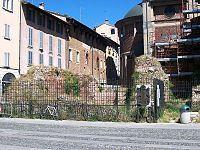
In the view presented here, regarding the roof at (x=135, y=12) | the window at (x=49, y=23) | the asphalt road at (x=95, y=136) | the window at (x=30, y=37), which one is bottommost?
the asphalt road at (x=95, y=136)

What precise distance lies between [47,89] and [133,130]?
8.78m

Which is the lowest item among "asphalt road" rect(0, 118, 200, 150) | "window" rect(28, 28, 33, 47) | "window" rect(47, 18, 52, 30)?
"asphalt road" rect(0, 118, 200, 150)

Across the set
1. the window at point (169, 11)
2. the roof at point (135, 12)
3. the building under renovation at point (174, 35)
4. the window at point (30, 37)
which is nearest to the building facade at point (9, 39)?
the window at point (30, 37)

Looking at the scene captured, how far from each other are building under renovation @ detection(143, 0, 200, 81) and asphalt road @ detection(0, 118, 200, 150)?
16752 millimetres

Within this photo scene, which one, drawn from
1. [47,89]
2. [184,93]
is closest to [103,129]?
[47,89]

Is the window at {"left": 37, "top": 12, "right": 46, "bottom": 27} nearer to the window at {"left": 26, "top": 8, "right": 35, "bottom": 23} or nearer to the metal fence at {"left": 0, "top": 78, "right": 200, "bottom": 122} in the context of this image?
the window at {"left": 26, "top": 8, "right": 35, "bottom": 23}

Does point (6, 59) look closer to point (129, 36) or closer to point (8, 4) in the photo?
point (8, 4)

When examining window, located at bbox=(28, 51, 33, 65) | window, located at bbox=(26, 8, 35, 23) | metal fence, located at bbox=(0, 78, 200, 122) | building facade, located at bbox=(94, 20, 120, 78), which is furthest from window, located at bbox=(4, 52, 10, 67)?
building facade, located at bbox=(94, 20, 120, 78)

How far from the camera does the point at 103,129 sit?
15.7 m

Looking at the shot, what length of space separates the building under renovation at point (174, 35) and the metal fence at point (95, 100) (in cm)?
829

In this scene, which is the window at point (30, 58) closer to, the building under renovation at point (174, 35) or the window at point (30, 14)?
the window at point (30, 14)

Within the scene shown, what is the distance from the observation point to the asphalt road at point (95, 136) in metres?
11.2

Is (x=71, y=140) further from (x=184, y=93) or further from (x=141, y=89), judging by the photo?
(x=184, y=93)

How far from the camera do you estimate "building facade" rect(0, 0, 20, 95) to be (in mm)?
35375
